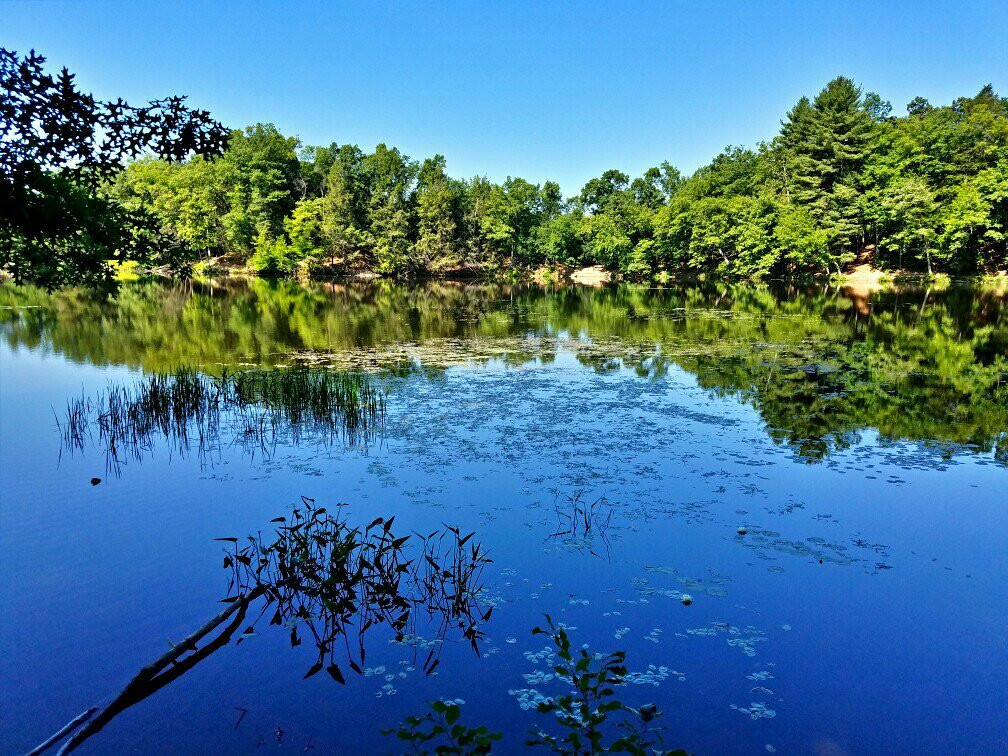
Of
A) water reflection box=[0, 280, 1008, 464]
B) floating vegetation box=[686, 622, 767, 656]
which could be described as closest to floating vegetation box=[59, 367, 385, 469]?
water reflection box=[0, 280, 1008, 464]

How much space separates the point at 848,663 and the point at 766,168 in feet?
260

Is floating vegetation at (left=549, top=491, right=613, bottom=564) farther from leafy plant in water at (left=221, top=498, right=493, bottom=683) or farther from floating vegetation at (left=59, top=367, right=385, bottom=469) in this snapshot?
floating vegetation at (left=59, top=367, right=385, bottom=469)

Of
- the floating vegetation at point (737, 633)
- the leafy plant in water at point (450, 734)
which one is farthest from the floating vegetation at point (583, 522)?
the leafy plant in water at point (450, 734)

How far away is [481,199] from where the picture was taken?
84688 millimetres

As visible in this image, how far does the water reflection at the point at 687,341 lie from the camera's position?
14.4 meters

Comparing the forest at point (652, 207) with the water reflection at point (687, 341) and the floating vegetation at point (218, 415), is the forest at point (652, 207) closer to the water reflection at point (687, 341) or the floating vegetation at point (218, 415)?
the water reflection at point (687, 341)

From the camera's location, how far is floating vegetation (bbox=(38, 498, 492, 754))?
5.52m

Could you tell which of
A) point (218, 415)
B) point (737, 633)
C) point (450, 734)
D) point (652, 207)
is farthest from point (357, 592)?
point (652, 207)

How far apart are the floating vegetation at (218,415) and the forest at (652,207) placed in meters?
34.8

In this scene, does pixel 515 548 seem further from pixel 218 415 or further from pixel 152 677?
pixel 218 415

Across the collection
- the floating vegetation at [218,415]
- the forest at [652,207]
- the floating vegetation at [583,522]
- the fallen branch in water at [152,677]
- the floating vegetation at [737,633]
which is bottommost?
the floating vegetation at [737,633]

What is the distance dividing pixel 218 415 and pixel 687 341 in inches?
735

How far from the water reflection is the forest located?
500 inches

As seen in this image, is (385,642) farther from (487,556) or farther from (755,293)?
(755,293)
